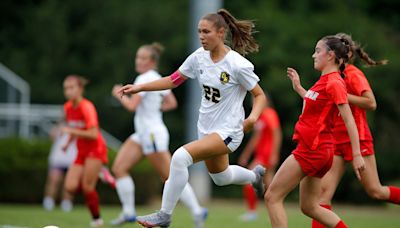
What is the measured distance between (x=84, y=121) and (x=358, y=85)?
4.13 metres

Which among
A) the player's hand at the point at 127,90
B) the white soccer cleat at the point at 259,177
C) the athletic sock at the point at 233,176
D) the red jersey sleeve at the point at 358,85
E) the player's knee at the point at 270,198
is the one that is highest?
the red jersey sleeve at the point at 358,85

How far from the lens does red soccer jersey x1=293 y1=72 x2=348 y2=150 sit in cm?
725

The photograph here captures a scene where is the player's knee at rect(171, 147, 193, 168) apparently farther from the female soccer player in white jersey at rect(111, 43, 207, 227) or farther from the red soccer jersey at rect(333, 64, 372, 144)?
the female soccer player in white jersey at rect(111, 43, 207, 227)

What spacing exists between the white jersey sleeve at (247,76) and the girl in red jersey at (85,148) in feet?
11.2

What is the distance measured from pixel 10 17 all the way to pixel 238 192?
8.53m

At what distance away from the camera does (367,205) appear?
854 inches

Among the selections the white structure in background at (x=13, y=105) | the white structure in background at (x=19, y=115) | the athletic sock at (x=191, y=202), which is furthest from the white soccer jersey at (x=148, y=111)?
the white structure in background at (x=13, y=105)

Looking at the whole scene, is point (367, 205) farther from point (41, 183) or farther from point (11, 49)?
point (11, 49)

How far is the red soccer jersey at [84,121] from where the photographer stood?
10.8m

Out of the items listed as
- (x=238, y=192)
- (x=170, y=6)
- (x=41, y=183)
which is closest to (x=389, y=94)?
(x=238, y=192)

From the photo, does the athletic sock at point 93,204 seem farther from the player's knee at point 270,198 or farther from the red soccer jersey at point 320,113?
the red soccer jersey at point 320,113

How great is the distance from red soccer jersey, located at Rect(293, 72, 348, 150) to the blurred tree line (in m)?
15.6

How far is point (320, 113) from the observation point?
736 centimetres

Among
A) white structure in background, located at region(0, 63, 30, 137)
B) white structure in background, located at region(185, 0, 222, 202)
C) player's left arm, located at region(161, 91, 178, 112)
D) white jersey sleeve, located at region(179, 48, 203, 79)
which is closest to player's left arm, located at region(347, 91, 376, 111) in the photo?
white jersey sleeve, located at region(179, 48, 203, 79)
